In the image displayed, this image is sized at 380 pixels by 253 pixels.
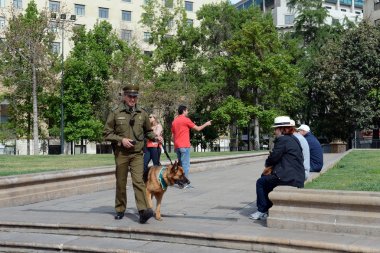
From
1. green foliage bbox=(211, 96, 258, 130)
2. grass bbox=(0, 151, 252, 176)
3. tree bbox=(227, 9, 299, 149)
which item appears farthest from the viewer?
green foliage bbox=(211, 96, 258, 130)

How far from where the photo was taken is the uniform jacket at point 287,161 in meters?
7.54

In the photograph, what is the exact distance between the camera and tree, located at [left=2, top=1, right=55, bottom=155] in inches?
1581

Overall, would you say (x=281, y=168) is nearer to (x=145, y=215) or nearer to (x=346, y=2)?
(x=145, y=215)

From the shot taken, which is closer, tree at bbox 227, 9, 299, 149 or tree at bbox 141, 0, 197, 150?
tree at bbox 227, 9, 299, 149

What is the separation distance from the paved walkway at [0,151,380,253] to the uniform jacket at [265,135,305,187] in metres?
0.79

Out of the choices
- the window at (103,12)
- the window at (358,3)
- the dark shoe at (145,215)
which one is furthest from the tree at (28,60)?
the window at (358,3)

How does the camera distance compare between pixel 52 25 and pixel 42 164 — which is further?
pixel 52 25

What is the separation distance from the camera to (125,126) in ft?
24.8

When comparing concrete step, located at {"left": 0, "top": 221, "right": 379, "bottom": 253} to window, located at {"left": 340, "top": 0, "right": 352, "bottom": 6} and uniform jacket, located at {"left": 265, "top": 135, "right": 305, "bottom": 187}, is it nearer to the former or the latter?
uniform jacket, located at {"left": 265, "top": 135, "right": 305, "bottom": 187}

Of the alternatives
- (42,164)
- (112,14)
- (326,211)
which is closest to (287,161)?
(326,211)

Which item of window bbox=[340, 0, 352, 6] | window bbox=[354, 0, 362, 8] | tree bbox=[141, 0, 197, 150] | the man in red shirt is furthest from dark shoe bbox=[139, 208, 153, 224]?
window bbox=[354, 0, 362, 8]

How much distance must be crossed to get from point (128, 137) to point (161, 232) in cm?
155

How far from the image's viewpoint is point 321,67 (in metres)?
41.0

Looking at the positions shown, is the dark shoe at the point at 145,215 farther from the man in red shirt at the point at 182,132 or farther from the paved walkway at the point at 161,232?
the man in red shirt at the point at 182,132
